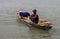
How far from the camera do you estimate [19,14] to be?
71.1 feet

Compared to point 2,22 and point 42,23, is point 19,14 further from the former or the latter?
point 42,23

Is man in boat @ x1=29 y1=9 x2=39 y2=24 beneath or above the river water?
above

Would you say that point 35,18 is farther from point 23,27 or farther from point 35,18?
point 23,27

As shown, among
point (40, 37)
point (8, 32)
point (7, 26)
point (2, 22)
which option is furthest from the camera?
point (2, 22)

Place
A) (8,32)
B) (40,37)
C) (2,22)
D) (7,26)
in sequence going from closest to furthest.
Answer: (40,37), (8,32), (7,26), (2,22)

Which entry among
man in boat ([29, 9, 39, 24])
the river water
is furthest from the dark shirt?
the river water

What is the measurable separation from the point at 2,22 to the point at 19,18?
1472 mm

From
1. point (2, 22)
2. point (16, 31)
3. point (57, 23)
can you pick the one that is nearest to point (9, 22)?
point (2, 22)

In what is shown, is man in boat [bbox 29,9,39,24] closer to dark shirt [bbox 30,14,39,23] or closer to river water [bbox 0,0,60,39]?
dark shirt [bbox 30,14,39,23]

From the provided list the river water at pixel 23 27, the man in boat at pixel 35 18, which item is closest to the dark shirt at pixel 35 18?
the man in boat at pixel 35 18

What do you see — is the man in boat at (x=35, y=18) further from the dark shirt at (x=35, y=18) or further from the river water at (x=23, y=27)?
the river water at (x=23, y=27)

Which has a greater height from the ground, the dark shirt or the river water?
the dark shirt

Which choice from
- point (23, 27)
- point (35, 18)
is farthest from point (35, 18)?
point (23, 27)

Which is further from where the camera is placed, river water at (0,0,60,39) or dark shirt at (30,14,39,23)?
dark shirt at (30,14,39,23)
